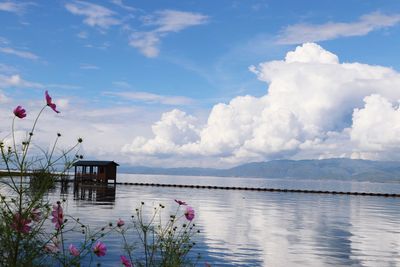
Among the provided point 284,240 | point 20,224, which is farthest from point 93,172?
point 20,224

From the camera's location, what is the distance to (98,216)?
34406 mm

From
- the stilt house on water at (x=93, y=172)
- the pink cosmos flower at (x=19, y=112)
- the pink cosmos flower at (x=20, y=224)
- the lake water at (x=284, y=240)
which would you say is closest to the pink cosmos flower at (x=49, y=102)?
the pink cosmos flower at (x=19, y=112)

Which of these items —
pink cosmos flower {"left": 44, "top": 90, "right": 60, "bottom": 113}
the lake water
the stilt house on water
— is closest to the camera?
pink cosmos flower {"left": 44, "top": 90, "right": 60, "bottom": 113}

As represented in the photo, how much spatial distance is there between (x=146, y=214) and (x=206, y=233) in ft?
34.8

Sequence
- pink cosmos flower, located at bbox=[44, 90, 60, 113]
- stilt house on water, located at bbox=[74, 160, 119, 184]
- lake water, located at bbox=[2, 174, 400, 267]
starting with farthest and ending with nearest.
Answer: stilt house on water, located at bbox=[74, 160, 119, 184] → lake water, located at bbox=[2, 174, 400, 267] → pink cosmos flower, located at bbox=[44, 90, 60, 113]

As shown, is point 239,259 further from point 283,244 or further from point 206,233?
point 206,233

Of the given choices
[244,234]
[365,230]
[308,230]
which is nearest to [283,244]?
[244,234]

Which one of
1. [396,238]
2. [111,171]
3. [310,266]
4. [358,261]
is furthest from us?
[111,171]

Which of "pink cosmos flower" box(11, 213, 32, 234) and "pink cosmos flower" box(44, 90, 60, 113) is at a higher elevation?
"pink cosmos flower" box(44, 90, 60, 113)

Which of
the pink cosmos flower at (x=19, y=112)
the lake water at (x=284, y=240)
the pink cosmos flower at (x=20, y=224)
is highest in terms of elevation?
the pink cosmos flower at (x=19, y=112)

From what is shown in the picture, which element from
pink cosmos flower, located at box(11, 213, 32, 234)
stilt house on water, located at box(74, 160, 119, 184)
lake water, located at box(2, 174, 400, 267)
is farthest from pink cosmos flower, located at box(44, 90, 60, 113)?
stilt house on water, located at box(74, 160, 119, 184)

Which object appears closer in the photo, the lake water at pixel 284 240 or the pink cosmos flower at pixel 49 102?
the pink cosmos flower at pixel 49 102

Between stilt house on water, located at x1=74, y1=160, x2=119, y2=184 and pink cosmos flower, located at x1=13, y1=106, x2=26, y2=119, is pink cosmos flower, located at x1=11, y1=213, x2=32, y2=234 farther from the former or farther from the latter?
stilt house on water, located at x1=74, y1=160, x2=119, y2=184

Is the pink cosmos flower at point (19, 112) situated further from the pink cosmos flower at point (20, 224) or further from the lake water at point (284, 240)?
the lake water at point (284, 240)
